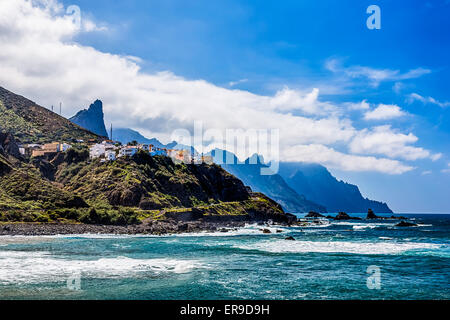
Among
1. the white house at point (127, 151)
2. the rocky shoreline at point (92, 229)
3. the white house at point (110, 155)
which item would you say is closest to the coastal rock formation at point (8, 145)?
the white house at point (110, 155)

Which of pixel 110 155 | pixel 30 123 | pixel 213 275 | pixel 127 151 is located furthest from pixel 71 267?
pixel 30 123

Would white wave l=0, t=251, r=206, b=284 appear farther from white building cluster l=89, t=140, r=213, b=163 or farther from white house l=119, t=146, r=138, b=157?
white house l=119, t=146, r=138, b=157

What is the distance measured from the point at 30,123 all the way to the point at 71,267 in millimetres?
169491

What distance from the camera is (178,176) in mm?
149250

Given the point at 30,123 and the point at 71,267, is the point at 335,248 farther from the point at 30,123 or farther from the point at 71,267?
the point at 30,123

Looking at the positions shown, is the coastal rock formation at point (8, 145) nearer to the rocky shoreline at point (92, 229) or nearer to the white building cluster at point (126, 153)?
the white building cluster at point (126, 153)

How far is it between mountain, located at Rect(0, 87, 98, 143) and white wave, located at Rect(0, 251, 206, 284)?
136 metres

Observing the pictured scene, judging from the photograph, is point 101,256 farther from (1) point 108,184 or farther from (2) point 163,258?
(1) point 108,184

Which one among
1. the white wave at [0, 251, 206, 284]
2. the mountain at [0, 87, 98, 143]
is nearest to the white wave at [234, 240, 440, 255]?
the white wave at [0, 251, 206, 284]

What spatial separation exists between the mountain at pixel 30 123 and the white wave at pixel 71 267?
448 ft

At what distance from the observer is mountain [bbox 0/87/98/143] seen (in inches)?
6412

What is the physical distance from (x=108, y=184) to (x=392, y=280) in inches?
4057

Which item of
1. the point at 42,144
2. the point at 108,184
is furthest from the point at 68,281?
the point at 42,144
